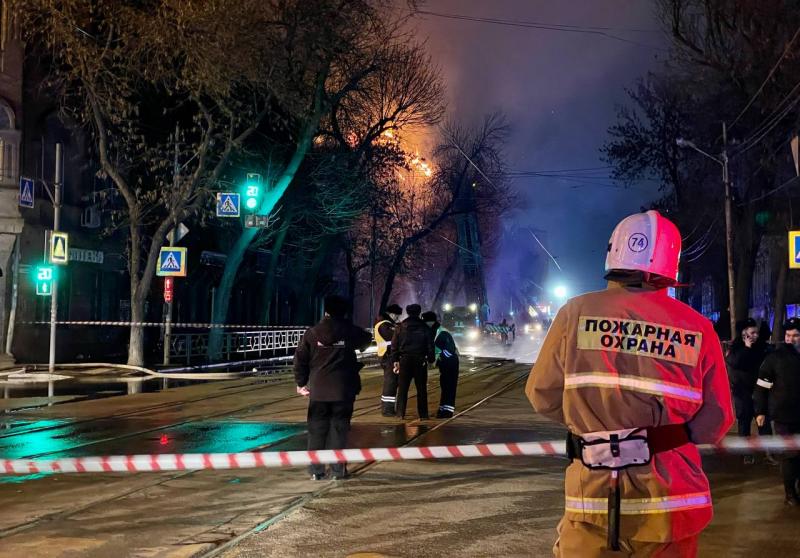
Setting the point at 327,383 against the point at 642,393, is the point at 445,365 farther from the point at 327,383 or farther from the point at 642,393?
the point at 642,393

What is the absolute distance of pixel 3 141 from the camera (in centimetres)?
2362

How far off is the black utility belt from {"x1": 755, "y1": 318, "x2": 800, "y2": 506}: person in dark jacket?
4.88 m

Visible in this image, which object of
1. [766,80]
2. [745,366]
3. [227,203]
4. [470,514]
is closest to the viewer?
[470,514]

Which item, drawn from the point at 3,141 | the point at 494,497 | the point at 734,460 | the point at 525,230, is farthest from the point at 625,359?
the point at 525,230

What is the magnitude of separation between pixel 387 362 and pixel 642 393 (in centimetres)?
982

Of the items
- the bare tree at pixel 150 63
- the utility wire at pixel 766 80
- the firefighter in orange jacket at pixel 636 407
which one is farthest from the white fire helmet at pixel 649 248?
the utility wire at pixel 766 80

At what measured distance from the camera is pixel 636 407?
2875 millimetres

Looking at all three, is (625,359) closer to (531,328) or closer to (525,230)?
(531,328)

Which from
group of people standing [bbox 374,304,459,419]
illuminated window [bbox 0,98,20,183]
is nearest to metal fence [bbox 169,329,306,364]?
illuminated window [bbox 0,98,20,183]

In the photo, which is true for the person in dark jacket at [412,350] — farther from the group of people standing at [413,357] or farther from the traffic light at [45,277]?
the traffic light at [45,277]

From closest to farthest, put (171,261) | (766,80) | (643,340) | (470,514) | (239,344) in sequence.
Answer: (643,340) → (470,514) → (171,261) → (766,80) → (239,344)

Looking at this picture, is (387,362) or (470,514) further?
(387,362)

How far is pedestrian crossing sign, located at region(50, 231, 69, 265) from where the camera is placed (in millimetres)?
20297

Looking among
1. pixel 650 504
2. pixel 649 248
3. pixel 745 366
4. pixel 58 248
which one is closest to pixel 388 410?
pixel 745 366
